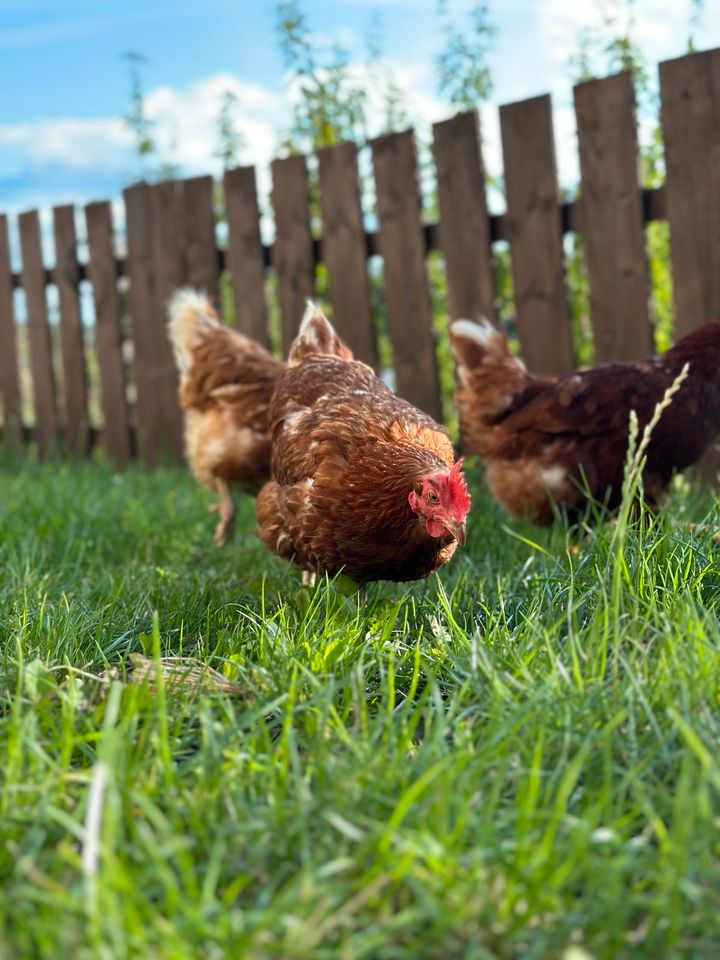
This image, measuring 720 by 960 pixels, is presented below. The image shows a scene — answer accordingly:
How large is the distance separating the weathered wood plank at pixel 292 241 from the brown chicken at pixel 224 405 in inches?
46.6

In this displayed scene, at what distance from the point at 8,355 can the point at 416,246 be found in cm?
508

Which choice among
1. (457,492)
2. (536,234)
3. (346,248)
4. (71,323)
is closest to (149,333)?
(71,323)

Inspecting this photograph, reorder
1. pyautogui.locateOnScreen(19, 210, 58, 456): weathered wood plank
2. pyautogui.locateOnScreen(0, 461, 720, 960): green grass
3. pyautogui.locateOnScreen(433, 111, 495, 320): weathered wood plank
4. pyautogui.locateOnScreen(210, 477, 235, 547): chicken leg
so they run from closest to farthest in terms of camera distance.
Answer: pyautogui.locateOnScreen(0, 461, 720, 960): green grass
pyautogui.locateOnScreen(210, 477, 235, 547): chicken leg
pyautogui.locateOnScreen(433, 111, 495, 320): weathered wood plank
pyautogui.locateOnScreen(19, 210, 58, 456): weathered wood plank

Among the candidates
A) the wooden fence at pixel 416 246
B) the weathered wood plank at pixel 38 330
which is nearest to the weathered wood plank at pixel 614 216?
the wooden fence at pixel 416 246

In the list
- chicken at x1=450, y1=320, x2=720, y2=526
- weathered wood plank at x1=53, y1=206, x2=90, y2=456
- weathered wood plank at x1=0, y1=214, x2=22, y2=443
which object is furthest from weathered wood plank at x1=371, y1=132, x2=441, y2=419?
weathered wood plank at x1=0, y1=214, x2=22, y2=443

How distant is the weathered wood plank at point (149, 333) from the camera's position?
7.38m

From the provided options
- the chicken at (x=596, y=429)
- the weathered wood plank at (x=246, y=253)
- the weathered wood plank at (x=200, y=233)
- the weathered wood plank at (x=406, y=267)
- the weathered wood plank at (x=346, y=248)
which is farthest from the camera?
the weathered wood plank at (x=200, y=233)

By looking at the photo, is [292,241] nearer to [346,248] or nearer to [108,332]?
[346,248]

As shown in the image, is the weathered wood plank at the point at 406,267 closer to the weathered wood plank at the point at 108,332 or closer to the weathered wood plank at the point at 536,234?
the weathered wood plank at the point at 536,234

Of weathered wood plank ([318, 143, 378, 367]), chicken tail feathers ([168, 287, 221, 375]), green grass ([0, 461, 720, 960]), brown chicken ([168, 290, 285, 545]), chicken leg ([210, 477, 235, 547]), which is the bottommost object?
green grass ([0, 461, 720, 960])

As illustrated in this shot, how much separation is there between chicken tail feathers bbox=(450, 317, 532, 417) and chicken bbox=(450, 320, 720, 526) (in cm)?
4

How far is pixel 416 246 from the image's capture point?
19.0 ft

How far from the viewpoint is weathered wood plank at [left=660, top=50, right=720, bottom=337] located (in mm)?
4773

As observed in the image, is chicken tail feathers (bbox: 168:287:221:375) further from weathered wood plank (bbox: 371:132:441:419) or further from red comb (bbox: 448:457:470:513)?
red comb (bbox: 448:457:470:513)
